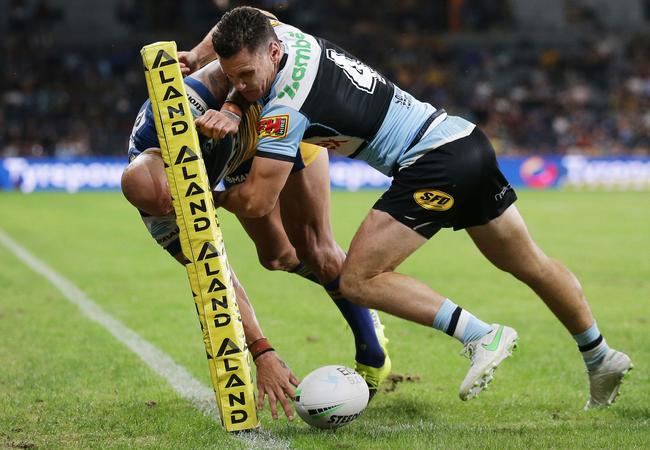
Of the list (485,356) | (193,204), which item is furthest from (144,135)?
(485,356)

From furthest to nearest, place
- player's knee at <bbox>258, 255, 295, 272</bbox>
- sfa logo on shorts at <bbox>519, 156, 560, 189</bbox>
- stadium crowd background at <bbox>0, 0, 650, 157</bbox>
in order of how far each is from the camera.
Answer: stadium crowd background at <bbox>0, 0, 650, 157</bbox>, sfa logo on shorts at <bbox>519, 156, 560, 189</bbox>, player's knee at <bbox>258, 255, 295, 272</bbox>

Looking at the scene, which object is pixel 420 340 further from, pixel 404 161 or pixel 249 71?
pixel 249 71

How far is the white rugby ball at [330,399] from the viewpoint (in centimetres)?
481

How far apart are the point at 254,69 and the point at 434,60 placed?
2991 cm

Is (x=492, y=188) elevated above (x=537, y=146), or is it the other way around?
(x=492, y=188)

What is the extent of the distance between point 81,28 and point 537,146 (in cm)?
1589

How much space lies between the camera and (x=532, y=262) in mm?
5234

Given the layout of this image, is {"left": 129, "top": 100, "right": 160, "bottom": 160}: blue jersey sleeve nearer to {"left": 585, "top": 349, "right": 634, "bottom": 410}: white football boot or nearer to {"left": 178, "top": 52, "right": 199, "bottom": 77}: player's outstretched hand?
{"left": 178, "top": 52, "right": 199, "bottom": 77}: player's outstretched hand

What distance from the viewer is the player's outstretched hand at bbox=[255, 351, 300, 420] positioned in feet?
16.1

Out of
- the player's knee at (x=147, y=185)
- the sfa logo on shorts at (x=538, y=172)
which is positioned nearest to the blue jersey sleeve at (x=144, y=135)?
the player's knee at (x=147, y=185)

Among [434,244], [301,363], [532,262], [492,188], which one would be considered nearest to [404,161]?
[492,188]

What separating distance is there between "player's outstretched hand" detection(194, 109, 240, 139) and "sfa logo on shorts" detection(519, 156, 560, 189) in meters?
23.1

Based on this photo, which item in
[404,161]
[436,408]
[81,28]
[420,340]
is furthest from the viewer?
[81,28]

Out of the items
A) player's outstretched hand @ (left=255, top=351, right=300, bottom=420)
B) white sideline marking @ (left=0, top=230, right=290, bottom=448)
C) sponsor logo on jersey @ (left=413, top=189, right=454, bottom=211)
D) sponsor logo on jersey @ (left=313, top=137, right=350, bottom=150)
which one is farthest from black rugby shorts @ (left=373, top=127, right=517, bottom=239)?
white sideline marking @ (left=0, top=230, right=290, bottom=448)
